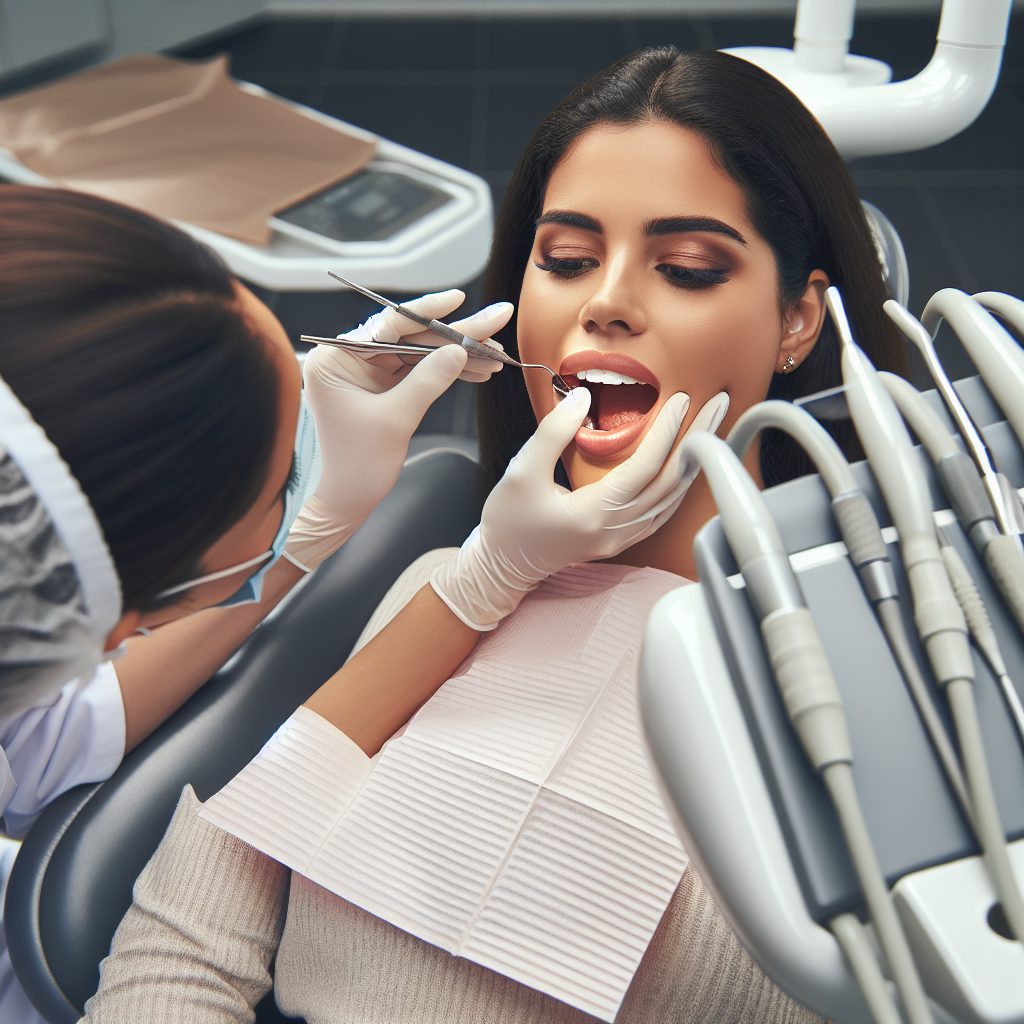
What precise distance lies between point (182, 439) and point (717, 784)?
37cm

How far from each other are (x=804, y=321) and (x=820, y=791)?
A: 2.57 ft

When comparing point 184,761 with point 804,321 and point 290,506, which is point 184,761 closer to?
point 290,506

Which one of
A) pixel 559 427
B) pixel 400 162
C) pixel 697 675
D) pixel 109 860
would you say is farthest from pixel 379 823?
pixel 400 162

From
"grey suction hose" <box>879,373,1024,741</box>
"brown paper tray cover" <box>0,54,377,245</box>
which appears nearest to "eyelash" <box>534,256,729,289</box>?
"grey suction hose" <box>879,373,1024,741</box>

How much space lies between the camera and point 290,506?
0.92 metres

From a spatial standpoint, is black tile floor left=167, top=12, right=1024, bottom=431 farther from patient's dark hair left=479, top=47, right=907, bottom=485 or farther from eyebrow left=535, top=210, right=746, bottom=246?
eyebrow left=535, top=210, right=746, bottom=246

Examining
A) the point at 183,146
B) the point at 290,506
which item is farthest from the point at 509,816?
the point at 183,146

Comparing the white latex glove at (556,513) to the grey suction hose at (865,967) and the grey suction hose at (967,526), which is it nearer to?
the grey suction hose at (967,526)

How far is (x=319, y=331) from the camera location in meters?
3.14

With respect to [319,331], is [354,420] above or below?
above

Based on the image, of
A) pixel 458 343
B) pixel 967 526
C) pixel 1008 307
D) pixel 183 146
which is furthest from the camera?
pixel 183 146

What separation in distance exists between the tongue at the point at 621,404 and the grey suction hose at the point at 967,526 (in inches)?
→ 21.7

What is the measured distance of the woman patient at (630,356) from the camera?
38.1 inches

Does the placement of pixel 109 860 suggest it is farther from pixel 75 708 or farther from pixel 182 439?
pixel 182 439
